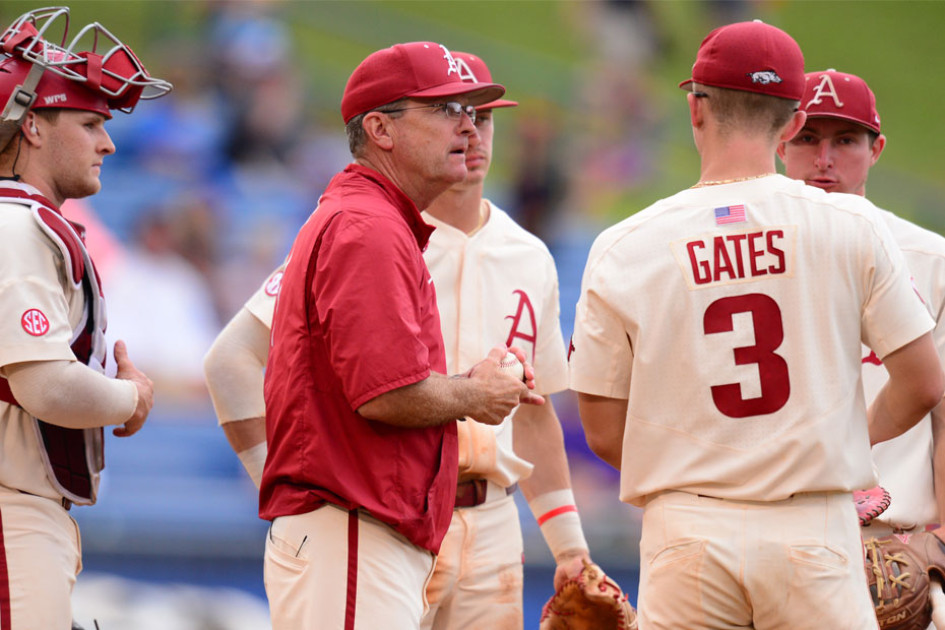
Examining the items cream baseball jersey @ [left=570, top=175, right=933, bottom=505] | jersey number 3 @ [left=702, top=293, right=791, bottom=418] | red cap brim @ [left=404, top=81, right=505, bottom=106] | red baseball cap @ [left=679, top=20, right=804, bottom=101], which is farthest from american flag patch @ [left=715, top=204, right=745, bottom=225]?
red cap brim @ [left=404, top=81, right=505, bottom=106]

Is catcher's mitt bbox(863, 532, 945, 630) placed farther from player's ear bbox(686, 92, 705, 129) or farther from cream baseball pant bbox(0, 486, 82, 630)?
cream baseball pant bbox(0, 486, 82, 630)

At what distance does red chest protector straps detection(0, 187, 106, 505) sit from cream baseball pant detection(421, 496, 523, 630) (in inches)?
40.9

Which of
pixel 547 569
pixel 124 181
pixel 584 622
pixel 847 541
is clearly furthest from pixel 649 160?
pixel 847 541

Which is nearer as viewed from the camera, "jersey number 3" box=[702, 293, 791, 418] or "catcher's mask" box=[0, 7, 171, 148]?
"jersey number 3" box=[702, 293, 791, 418]

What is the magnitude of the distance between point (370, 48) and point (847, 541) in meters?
7.22

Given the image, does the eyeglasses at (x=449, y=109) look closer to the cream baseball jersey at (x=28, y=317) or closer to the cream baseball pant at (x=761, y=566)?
the cream baseball jersey at (x=28, y=317)

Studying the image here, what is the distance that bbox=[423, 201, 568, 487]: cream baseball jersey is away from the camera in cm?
365

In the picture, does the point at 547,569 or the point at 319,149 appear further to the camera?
the point at 319,149

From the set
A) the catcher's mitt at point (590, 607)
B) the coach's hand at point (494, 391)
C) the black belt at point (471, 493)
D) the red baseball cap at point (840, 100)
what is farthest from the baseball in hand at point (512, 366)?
the red baseball cap at point (840, 100)

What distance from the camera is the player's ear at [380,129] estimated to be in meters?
2.90

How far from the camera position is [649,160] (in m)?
8.95

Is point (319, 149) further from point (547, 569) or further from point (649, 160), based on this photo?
point (547, 569)

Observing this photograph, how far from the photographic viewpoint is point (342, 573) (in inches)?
102

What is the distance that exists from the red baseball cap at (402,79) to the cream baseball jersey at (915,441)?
1.46 m
